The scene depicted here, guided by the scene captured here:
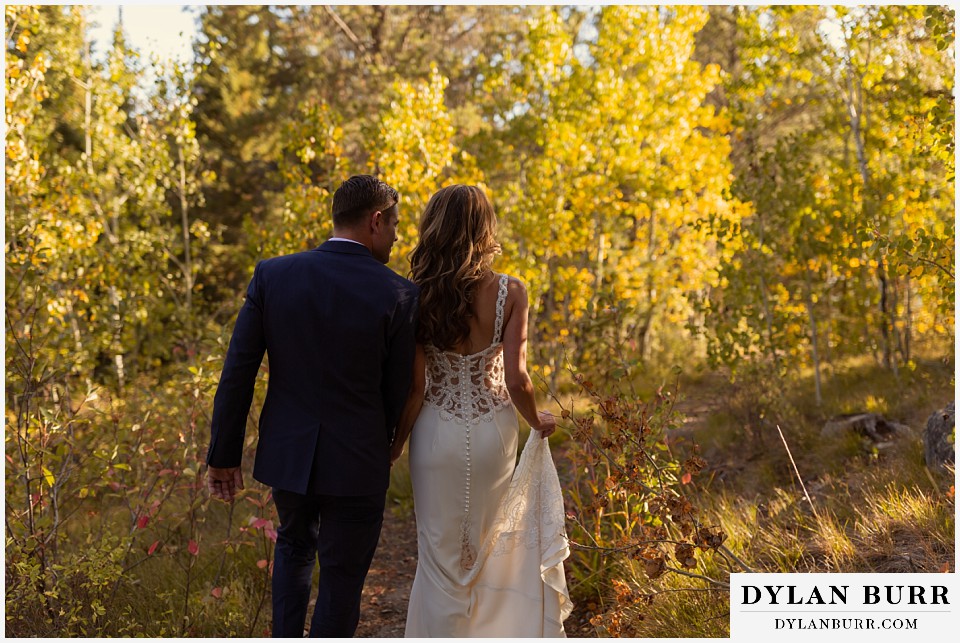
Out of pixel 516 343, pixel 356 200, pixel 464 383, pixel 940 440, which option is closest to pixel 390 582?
pixel 464 383

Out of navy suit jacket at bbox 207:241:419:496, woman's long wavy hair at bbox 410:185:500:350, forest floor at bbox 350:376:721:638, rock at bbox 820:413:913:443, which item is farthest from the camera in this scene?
A: rock at bbox 820:413:913:443

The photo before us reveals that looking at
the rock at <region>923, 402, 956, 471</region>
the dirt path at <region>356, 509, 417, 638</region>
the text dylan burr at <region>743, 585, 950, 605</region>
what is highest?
the rock at <region>923, 402, 956, 471</region>

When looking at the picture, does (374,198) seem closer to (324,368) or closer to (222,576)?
(324,368)

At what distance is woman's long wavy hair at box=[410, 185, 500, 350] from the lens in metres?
2.98

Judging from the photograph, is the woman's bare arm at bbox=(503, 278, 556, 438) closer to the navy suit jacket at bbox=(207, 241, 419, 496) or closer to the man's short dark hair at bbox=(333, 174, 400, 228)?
the navy suit jacket at bbox=(207, 241, 419, 496)

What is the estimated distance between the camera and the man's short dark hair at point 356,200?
9.38 ft

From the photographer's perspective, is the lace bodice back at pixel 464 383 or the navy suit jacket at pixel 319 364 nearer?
the navy suit jacket at pixel 319 364

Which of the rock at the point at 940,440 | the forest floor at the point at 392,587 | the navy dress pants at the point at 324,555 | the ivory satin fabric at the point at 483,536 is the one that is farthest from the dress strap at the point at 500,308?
the rock at the point at 940,440

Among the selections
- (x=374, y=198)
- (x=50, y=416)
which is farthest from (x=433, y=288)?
(x=50, y=416)

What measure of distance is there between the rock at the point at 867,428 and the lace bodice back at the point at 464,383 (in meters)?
3.47

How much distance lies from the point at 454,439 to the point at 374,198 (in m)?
1.00

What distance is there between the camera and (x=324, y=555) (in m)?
2.84

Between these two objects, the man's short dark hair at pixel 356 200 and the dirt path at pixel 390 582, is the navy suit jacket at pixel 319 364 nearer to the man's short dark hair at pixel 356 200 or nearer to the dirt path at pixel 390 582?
the man's short dark hair at pixel 356 200

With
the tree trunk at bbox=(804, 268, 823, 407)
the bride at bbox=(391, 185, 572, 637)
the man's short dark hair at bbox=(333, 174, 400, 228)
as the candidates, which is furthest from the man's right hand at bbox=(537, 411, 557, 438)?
the tree trunk at bbox=(804, 268, 823, 407)
